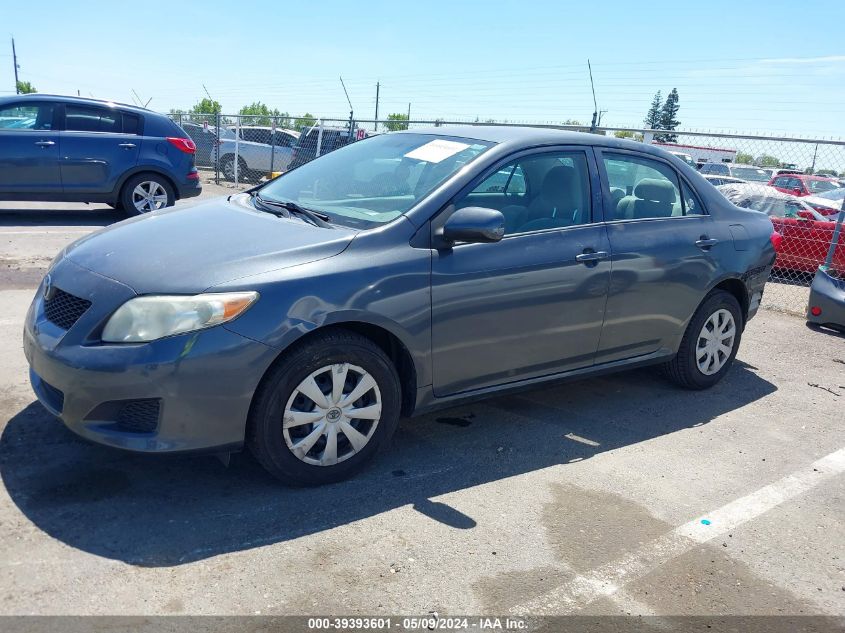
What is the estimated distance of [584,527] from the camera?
3.51m

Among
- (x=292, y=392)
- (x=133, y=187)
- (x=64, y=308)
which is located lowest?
(x=292, y=392)

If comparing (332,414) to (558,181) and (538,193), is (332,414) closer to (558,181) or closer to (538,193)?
(538,193)

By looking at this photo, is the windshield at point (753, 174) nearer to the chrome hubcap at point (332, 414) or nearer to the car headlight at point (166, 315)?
the chrome hubcap at point (332, 414)

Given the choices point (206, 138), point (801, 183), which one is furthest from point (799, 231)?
point (206, 138)

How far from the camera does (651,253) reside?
15.6 feet

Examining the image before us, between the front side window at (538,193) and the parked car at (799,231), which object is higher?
the front side window at (538,193)

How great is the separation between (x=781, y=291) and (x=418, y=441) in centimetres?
721

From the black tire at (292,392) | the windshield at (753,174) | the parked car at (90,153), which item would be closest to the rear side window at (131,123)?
the parked car at (90,153)

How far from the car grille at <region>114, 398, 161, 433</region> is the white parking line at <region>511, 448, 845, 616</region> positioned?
1.65m

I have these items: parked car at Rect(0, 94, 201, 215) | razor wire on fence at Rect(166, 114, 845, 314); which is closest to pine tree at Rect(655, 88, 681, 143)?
razor wire on fence at Rect(166, 114, 845, 314)

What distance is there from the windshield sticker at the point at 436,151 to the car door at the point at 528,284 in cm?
31

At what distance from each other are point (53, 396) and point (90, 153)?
7.64m

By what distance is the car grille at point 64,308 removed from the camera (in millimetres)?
3354

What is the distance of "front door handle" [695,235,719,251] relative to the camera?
508cm
